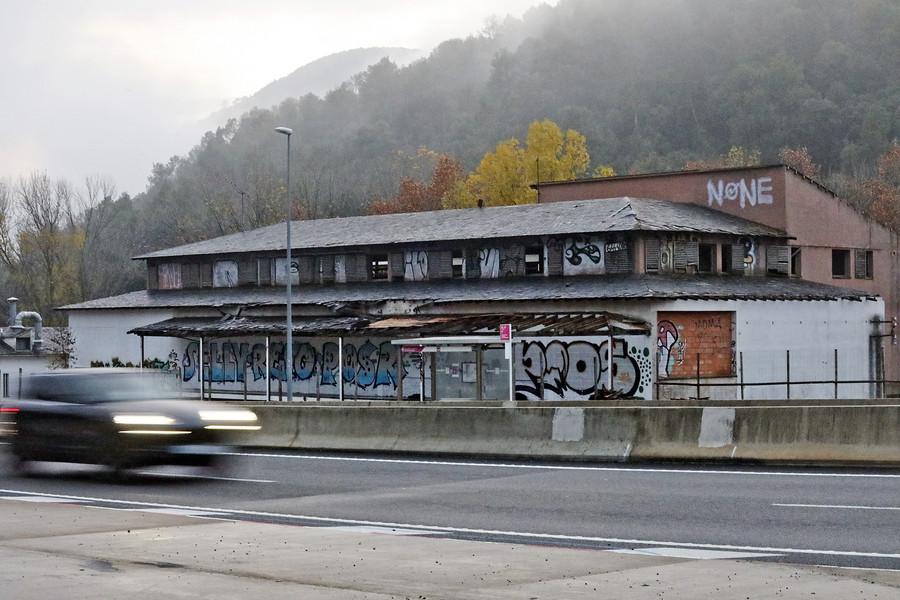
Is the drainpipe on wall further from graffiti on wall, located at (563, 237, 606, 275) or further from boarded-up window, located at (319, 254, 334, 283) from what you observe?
graffiti on wall, located at (563, 237, 606, 275)

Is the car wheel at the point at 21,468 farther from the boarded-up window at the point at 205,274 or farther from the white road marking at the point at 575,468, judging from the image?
the boarded-up window at the point at 205,274

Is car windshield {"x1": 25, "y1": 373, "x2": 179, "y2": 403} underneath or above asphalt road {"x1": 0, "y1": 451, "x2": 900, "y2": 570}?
above

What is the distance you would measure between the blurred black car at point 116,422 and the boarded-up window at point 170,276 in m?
43.7

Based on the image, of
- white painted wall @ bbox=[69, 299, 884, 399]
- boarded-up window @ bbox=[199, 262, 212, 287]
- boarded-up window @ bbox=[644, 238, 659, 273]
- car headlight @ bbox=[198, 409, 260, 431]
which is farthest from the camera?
boarded-up window @ bbox=[199, 262, 212, 287]

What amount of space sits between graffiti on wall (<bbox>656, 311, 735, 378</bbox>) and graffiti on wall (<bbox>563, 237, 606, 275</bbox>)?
4739 mm

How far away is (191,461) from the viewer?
703 inches

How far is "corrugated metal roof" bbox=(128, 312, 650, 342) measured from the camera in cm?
4138

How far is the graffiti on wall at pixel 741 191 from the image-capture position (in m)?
51.3

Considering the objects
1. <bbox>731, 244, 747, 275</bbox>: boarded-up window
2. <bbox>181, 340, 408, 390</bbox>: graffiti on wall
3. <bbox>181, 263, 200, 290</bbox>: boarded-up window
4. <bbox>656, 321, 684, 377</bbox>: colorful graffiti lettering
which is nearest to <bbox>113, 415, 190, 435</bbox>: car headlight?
<bbox>656, 321, 684, 377</bbox>: colorful graffiti lettering

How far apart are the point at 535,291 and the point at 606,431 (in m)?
24.7

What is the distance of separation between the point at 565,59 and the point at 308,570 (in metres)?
186

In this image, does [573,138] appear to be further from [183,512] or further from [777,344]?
[183,512]

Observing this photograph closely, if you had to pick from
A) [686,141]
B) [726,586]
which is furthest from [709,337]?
[686,141]

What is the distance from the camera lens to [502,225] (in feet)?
168
